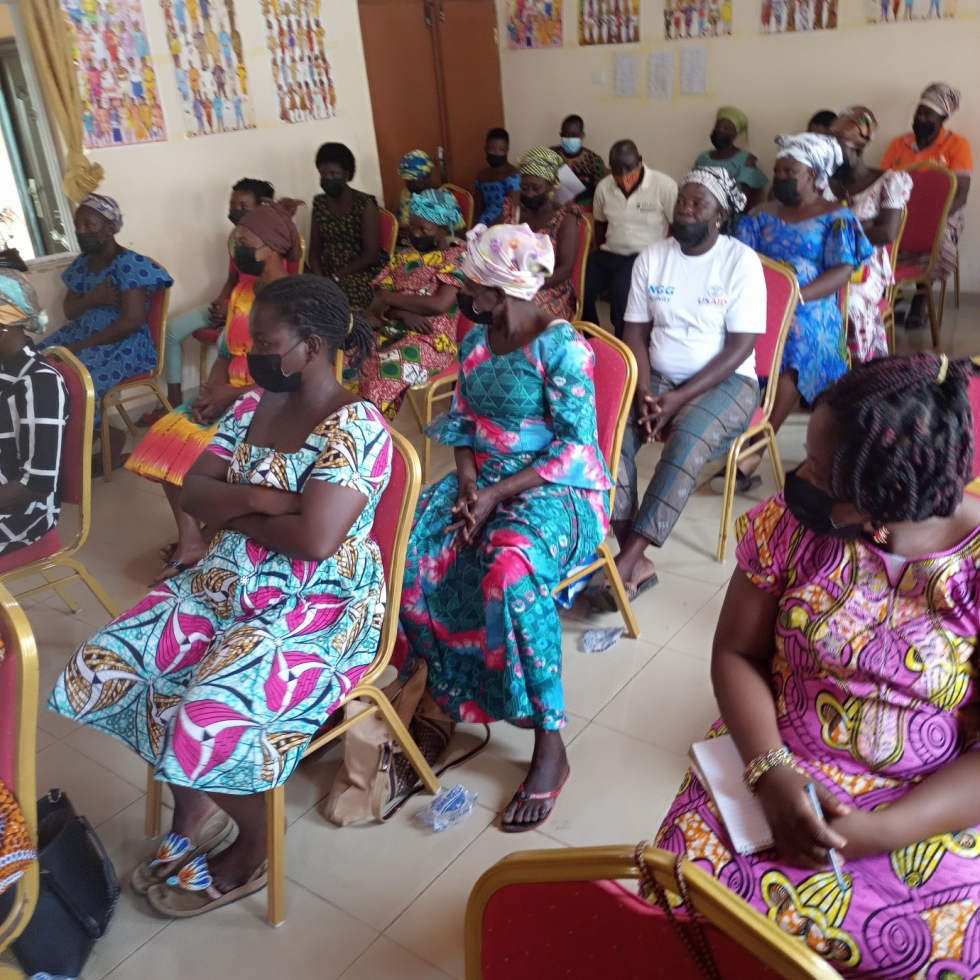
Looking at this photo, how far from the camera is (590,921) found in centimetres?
88

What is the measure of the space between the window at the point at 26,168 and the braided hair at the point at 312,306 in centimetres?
316

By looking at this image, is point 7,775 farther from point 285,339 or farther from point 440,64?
point 440,64

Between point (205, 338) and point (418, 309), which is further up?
point (418, 309)

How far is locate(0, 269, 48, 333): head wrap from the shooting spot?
253cm

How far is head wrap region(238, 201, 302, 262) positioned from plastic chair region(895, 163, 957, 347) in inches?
120

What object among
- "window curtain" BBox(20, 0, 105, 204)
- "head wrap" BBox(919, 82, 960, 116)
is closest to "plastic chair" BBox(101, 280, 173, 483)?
"window curtain" BBox(20, 0, 105, 204)

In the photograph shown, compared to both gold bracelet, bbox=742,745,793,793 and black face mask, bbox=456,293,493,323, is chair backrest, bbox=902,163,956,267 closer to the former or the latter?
black face mask, bbox=456,293,493,323

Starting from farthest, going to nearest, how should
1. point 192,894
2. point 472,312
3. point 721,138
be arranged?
point 721,138 → point 472,312 → point 192,894

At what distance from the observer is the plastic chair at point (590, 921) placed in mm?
792

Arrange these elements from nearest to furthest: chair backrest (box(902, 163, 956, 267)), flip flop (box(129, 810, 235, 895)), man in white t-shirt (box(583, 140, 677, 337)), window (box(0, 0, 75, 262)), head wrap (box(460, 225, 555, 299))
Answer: flip flop (box(129, 810, 235, 895)) → head wrap (box(460, 225, 555, 299)) → window (box(0, 0, 75, 262)) → chair backrest (box(902, 163, 956, 267)) → man in white t-shirt (box(583, 140, 677, 337))

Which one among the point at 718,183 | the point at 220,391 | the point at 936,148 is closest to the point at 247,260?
the point at 220,391

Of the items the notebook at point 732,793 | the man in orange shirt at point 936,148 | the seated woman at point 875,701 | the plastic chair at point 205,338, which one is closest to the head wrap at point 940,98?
the man in orange shirt at point 936,148

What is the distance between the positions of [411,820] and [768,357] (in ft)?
6.34

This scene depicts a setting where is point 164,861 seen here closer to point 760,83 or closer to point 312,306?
point 312,306
